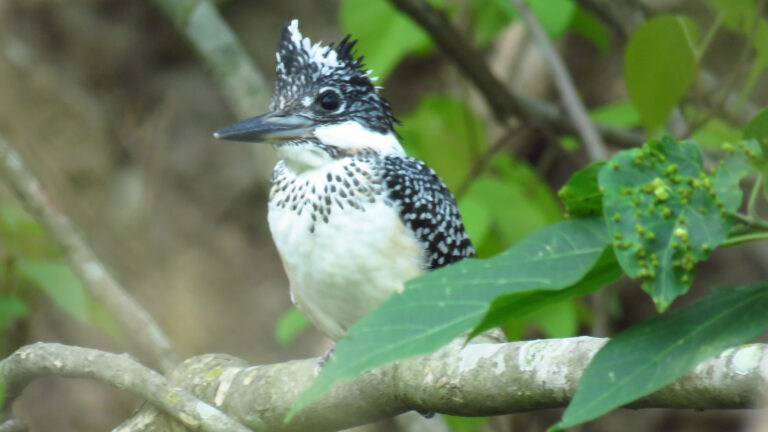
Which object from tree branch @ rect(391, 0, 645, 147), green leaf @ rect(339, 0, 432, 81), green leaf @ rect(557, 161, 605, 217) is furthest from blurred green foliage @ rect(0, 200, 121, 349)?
green leaf @ rect(557, 161, 605, 217)

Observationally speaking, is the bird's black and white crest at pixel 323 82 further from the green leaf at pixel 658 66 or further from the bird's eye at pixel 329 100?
the green leaf at pixel 658 66

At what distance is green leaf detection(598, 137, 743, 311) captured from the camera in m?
1.24

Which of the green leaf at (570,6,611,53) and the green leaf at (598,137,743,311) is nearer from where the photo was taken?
the green leaf at (598,137,743,311)

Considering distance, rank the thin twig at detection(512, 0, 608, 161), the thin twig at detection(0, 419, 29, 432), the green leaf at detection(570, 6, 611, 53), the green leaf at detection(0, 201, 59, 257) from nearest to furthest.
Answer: the thin twig at detection(0, 419, 29, 432), the thin twig at detection(512, 0, 608, 161), the green leaf at detection(0, 201, 59, 257), the green leaf at detection(570, 6, 611, 53)

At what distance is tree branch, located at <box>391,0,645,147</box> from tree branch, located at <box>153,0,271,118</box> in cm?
70

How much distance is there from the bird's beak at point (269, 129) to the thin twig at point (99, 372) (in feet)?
2.32

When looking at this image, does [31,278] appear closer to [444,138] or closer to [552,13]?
[444,138]

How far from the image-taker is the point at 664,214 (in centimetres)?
126

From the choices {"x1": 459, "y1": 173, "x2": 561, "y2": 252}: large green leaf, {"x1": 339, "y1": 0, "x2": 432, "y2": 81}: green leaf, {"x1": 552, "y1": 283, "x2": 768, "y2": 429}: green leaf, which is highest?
{"x1": 339, "y1": 0, "x2": 432, "y2": 81}: green leaf

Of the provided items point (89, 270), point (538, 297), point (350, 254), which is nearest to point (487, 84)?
point (350, 254)

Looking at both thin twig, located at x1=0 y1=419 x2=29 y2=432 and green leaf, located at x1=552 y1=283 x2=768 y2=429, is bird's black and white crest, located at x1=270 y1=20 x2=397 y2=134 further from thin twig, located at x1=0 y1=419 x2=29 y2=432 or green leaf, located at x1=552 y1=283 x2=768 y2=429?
green leaf, located at x1=552 y1=283 x2=768 y2=429

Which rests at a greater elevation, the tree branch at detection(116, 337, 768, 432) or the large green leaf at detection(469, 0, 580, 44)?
the large green leaf at detection(469, 0, 580, 44)

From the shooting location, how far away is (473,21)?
13.5ft

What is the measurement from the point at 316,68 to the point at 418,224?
1.99 feet
